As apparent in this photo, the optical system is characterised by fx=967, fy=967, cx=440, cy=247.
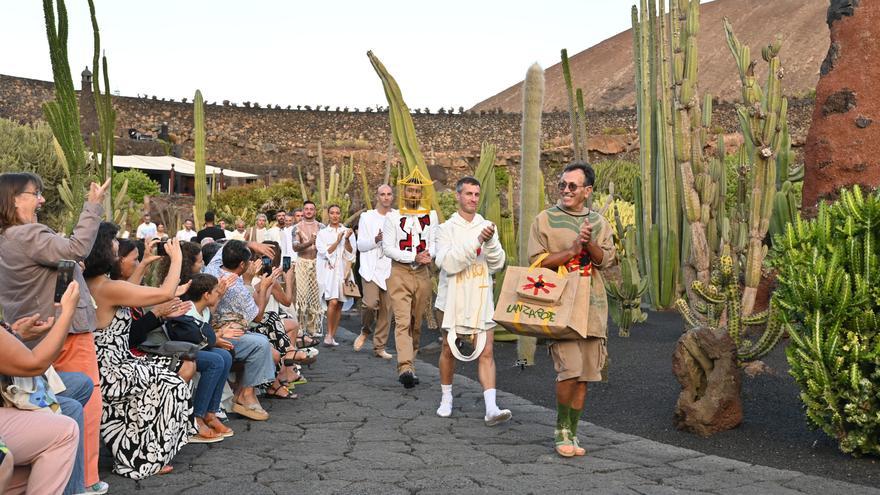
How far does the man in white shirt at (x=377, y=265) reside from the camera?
27.4 feet

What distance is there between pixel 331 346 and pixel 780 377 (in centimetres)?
457

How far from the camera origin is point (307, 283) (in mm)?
9938

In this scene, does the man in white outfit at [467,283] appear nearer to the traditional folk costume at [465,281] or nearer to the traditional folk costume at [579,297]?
the traditional folk costume at [465,281]

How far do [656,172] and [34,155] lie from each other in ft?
58.4

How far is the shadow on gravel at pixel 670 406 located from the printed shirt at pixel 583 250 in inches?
34.9

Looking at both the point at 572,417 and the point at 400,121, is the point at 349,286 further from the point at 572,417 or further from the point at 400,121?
the point at 572,417

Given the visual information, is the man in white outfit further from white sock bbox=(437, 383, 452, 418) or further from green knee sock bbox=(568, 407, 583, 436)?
green knee sock bbox=(568, 407, 583, 436)

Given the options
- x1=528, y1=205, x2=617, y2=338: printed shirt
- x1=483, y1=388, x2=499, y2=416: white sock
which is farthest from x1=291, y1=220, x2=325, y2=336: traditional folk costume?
x1=528, y1=205, x2=617, y2=338: printed shirt

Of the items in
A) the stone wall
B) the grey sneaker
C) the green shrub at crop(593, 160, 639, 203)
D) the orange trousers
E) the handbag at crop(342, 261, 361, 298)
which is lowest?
the grey sneaker

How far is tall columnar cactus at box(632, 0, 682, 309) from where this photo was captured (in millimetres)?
9656

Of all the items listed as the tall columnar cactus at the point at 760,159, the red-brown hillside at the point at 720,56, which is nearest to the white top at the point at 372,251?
the tall columnar cactus at the point at 760,159

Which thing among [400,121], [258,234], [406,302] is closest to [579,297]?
[406,302]

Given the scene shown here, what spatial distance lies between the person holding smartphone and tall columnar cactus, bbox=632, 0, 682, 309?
258 inches

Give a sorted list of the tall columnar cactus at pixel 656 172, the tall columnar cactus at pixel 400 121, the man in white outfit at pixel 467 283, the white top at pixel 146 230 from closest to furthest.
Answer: the man in white outfit at pixel 467 283 → the tall columnar cactus at pixel 400 121 → the tall columnar cactus at pixel 656 172 → the white top at pixel 146 230
